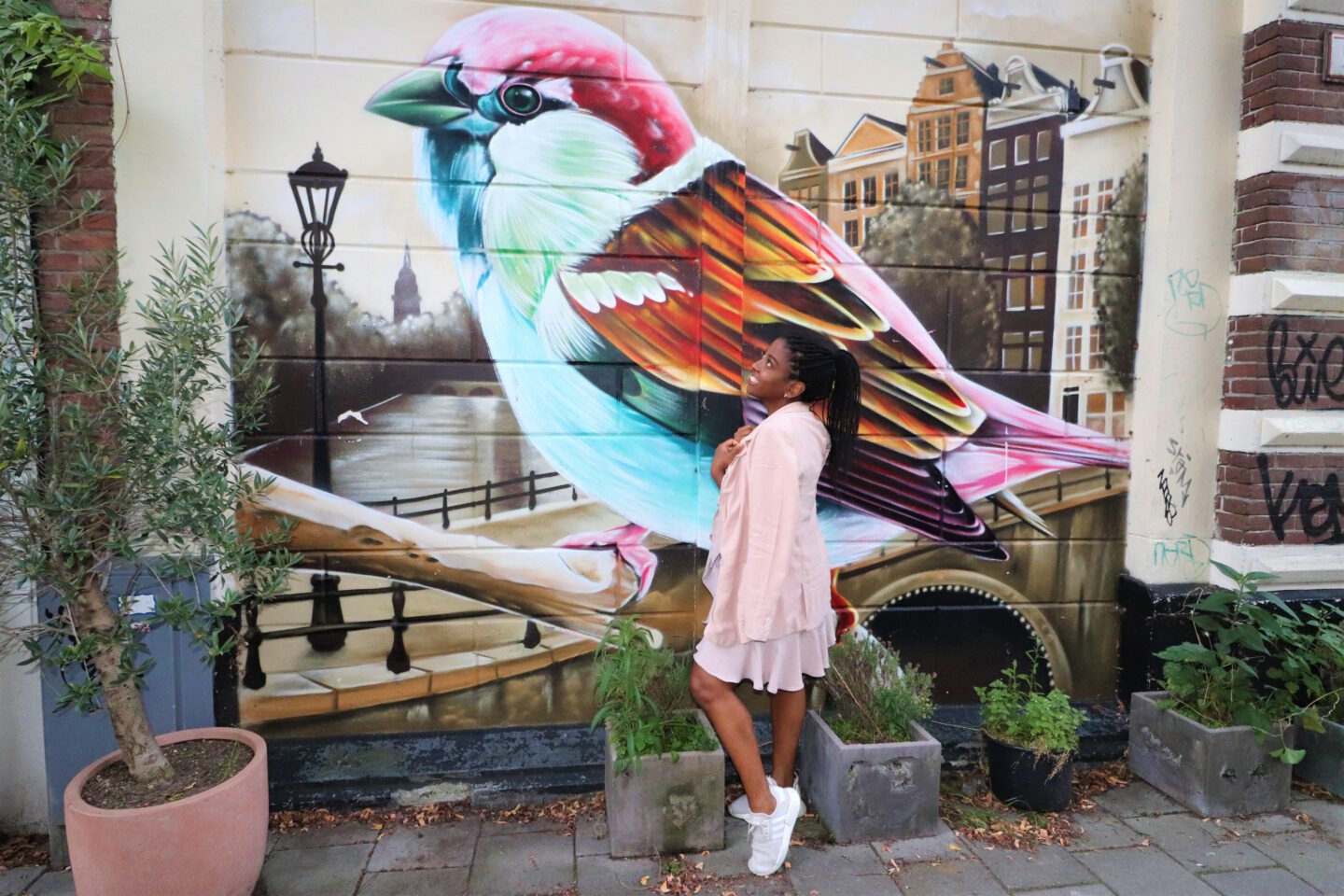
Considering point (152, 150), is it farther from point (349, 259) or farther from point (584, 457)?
point (584, 457)

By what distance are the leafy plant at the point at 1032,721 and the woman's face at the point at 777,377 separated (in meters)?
1.61

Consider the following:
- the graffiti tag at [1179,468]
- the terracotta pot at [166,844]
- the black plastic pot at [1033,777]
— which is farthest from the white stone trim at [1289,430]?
the terracotta pot at [166,844]

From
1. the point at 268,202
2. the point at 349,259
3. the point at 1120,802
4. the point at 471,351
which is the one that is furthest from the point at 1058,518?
the point at 268,202

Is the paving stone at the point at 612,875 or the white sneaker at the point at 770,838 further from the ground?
the white sneaker at the point at 770,838

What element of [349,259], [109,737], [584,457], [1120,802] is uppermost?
[349,259]

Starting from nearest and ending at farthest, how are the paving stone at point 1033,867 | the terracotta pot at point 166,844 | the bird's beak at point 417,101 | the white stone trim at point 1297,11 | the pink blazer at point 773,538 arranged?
the terracotta pot at point 166,844 → the pink blazer at point 773,538 → the paving stone at point 1033,867 → the bird's beak at point 417,101 → the white stone trim at point 1297,11

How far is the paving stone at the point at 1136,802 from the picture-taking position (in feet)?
11.3

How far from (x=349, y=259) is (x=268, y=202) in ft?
1.35

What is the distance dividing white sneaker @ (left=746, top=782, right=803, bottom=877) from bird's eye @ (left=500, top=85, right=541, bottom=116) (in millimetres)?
3194

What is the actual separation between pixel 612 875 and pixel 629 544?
1449mm

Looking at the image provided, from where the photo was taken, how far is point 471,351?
3695 mm

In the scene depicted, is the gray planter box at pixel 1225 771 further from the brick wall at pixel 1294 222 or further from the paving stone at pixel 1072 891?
the brick wall at pixel 1294 222

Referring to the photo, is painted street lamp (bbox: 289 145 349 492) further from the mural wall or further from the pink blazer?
the pink blazer

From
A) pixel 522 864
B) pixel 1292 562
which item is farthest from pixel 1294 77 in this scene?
pixel 522 864
